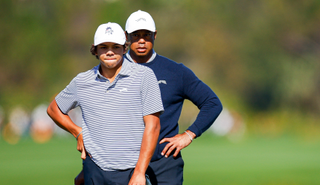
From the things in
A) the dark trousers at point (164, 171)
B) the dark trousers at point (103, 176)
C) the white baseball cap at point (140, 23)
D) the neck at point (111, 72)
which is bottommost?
the dark trousers at point (103, 176)

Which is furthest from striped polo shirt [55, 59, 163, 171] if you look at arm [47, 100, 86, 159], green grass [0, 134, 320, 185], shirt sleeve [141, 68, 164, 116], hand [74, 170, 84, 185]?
green grass [0, 134, 320, 185]

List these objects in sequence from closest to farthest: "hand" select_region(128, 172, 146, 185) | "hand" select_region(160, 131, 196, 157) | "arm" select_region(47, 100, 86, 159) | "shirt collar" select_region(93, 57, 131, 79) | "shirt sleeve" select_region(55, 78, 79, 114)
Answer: "hand" select_region(128, 172, 146, 185) → "shirt collar" select_region(93, 57, 131, 79) → "shirt sleeve" select_region(55, 78, 79, 114) → "arm" select_region(47, 100, 86, 159) → "hand" select_region(160, 131, 196, 157)

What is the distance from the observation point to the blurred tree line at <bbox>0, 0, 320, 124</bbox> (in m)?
40.4

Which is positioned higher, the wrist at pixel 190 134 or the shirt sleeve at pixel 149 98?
the shirt sleeve at pixel 149 98

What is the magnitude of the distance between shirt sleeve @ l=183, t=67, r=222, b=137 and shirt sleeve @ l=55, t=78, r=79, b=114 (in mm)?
1171

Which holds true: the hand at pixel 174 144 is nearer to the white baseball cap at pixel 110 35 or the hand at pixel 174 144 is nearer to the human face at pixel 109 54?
the human face at pixel 109 54

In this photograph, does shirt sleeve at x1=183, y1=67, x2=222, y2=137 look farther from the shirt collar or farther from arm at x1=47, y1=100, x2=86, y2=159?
arm at x1=47, y1=100, x2=86, y2=159

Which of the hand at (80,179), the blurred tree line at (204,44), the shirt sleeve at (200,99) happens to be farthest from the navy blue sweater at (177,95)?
the blurred tree line at (204,44)


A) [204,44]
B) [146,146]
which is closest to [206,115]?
[146,146]

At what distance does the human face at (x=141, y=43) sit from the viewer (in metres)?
5.09

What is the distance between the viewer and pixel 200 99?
5082 mm

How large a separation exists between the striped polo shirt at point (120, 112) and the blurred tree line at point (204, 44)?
3441 centimetres

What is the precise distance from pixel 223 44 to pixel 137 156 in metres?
42.1

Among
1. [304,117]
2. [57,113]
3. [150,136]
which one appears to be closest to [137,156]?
[150,136]
